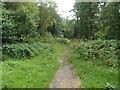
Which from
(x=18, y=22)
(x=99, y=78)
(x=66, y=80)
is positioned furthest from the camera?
(x=18, y=22)

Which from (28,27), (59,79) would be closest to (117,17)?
(59,79)

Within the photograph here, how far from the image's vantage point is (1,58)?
33.9 feet

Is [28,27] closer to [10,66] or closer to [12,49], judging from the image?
[12,49]

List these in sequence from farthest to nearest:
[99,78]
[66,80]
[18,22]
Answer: [18,22] → [66,80] → [99,78]

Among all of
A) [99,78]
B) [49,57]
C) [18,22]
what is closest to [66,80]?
[99,78]

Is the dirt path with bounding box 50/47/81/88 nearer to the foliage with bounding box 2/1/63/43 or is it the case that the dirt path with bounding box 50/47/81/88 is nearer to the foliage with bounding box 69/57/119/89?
the foliage with bounding box 69/57/119/89

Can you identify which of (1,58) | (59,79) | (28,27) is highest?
(28,27)

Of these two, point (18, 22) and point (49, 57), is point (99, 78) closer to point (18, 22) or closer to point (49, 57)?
point (49, 57)

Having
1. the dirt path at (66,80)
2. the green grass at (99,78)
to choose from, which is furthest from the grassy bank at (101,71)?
the dirt path at (66,80)

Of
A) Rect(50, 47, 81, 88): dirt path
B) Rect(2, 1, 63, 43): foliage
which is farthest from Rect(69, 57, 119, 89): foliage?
Rect(2, 1, 63, 43): foliage

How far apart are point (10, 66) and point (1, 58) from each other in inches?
66.2

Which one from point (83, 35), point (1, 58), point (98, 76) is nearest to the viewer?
point (98, 76)

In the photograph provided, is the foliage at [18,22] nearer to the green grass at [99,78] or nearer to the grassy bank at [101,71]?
the grassy bank at [101,71]

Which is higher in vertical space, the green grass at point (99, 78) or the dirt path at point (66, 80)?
the green grass at point (99, 78)
